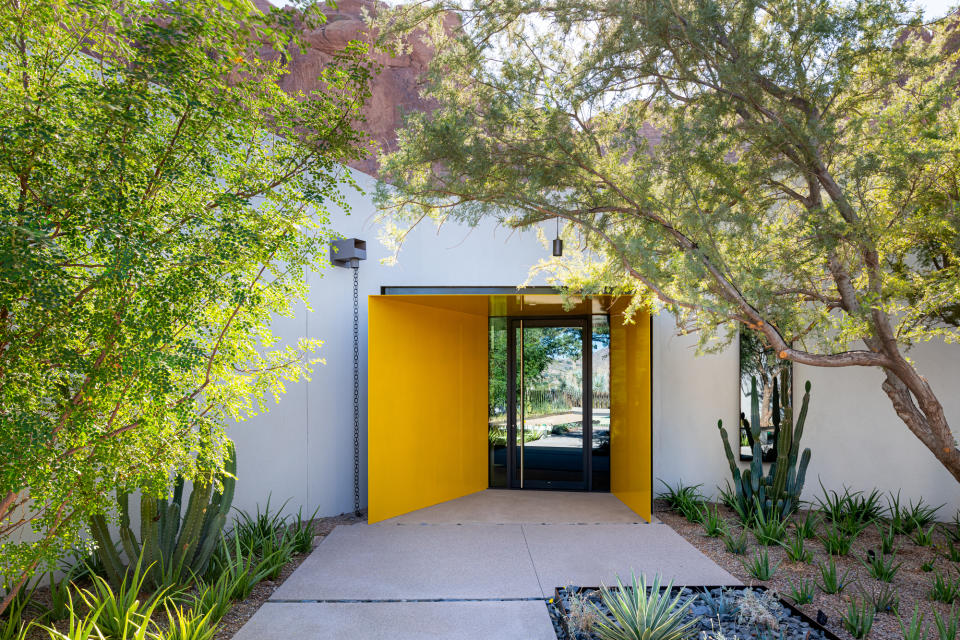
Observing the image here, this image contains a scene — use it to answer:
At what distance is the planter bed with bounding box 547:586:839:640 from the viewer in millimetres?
3264

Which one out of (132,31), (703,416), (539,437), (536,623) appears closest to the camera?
(132,31)

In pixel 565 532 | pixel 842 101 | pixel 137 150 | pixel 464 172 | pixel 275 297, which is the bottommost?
pixel 565 532

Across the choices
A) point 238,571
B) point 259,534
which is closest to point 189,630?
point 238,571

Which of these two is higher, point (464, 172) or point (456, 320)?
point (464, 172)

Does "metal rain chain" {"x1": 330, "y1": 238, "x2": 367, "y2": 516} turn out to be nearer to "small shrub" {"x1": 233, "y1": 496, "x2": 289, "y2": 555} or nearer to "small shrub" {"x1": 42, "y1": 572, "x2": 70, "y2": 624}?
"small shrub" {"x1": 233, "y1": 496, "x2": 289, "y2": 555}

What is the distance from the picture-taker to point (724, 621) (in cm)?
346

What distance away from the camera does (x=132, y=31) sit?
2.26 meters

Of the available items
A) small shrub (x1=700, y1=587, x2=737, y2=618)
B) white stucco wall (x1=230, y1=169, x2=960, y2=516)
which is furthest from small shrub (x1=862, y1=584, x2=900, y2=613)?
white stucco wall (x1=230, y1=169, x2=960, y2=516)

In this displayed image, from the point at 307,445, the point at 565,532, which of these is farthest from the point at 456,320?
the point at 565,532

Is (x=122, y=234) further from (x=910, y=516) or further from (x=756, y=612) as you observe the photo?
(x=910, y=516)

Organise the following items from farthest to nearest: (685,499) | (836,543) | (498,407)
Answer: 1. (498,407)
2. (685,499)
3. (836,543)

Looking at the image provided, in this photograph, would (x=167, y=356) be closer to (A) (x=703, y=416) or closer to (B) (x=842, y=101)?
(B) (x=842, y=101)

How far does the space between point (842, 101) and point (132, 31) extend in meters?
4.26

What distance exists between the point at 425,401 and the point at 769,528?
3.82 metres
